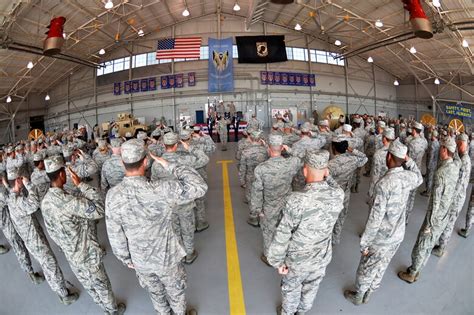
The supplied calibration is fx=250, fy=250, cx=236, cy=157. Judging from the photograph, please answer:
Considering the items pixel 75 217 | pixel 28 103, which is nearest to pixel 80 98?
pixel 28 103

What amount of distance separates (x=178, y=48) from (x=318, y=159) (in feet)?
65.7

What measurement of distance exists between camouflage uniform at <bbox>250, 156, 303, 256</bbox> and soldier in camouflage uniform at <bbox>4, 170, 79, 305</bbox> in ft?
9.22

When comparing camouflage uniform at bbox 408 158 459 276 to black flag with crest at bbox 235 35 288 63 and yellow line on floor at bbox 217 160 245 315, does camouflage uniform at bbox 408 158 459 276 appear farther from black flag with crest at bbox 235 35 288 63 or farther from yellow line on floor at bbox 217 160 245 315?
black flag with crest at bbox 235 35 288 63

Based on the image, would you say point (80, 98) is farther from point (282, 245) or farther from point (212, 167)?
point (282, 245)

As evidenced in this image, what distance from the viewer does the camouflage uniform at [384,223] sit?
2.80 m

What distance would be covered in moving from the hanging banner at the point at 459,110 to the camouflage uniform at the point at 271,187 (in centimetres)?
2519

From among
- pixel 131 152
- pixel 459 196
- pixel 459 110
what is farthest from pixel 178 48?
pixel 459 110

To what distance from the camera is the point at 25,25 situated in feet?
42.4

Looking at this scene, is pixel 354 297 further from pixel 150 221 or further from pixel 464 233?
pixel 464 233

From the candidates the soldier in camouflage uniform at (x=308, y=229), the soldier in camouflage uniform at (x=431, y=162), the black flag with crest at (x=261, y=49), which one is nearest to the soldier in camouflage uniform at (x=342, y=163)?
the soldier in camouflage uniform at (x=308, y=229)

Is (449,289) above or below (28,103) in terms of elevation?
below

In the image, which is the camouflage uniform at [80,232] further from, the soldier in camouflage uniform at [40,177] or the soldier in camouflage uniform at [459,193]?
the soldier in camouflage uniform at [459,193]

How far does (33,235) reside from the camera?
3.33 metres

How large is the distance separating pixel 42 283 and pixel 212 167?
651 cm
